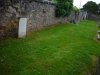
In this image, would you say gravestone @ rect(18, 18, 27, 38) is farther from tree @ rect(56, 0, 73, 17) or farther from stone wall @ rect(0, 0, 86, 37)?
tree @ rect(56, 0, 73, 17)

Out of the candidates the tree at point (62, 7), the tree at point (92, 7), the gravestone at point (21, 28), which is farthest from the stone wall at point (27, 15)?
the tree at point (92, 7)

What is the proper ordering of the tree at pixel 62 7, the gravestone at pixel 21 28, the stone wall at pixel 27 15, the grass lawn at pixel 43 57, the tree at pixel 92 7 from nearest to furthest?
the grass lawn at pixel 43 57
the stone wall at pixel 27 15
the gravestone at pixel 21 28
the tree at pixel 62 7
the tree at pixel 92 7

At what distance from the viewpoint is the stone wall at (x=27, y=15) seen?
10102 mm

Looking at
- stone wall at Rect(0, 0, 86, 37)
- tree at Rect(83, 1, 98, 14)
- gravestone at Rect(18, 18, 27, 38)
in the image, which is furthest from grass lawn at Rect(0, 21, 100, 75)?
tree at Rect(83, 1, 98, 14)

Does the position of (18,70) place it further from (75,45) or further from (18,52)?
(75,45)

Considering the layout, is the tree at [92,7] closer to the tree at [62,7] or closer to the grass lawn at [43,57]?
the tree at [62,7]

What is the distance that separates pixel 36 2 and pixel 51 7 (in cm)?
416

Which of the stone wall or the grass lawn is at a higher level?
the stone wall

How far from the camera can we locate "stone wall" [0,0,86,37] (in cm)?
1010

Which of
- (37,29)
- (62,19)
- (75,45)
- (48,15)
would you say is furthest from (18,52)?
(62,19)

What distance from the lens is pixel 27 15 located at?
1245 centimetres

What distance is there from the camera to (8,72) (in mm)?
6367

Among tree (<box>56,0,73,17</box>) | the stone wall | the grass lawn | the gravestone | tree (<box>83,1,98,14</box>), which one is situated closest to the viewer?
the grass lawn

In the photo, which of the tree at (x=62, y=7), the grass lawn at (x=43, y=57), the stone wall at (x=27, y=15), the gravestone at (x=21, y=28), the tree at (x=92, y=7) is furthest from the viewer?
the tree at (x=92, y=7)
